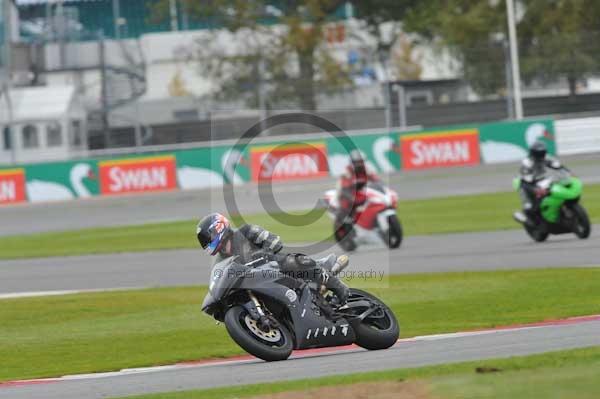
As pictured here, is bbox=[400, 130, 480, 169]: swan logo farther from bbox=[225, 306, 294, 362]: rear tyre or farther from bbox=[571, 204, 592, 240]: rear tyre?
bbox=[225, 306, 294, 362]: rear tyre

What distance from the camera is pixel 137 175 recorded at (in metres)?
37.8

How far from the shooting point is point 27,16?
55.2 meters

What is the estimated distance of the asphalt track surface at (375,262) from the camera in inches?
711

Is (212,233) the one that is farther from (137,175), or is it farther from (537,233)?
(137,175)

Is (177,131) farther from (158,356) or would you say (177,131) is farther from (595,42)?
(158,356)

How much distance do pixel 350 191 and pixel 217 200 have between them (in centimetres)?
1570

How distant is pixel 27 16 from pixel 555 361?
162 feet

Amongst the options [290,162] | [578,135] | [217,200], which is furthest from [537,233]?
[578,135]

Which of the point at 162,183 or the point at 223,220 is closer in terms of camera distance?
the point at 223,220

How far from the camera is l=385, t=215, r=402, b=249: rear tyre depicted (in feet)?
68.1

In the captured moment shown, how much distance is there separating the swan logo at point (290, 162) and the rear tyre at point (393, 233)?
611 inches

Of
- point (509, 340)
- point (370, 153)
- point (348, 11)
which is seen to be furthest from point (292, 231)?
point (348, 11)

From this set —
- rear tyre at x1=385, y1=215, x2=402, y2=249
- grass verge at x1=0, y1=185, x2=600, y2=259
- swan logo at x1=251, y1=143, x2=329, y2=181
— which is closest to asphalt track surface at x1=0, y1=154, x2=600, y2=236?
swan logo at x1=251, y1=143, x2=329, y2=181

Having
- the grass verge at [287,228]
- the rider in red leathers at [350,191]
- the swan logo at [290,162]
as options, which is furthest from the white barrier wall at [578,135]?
the rider in red leathers at [350,191]
